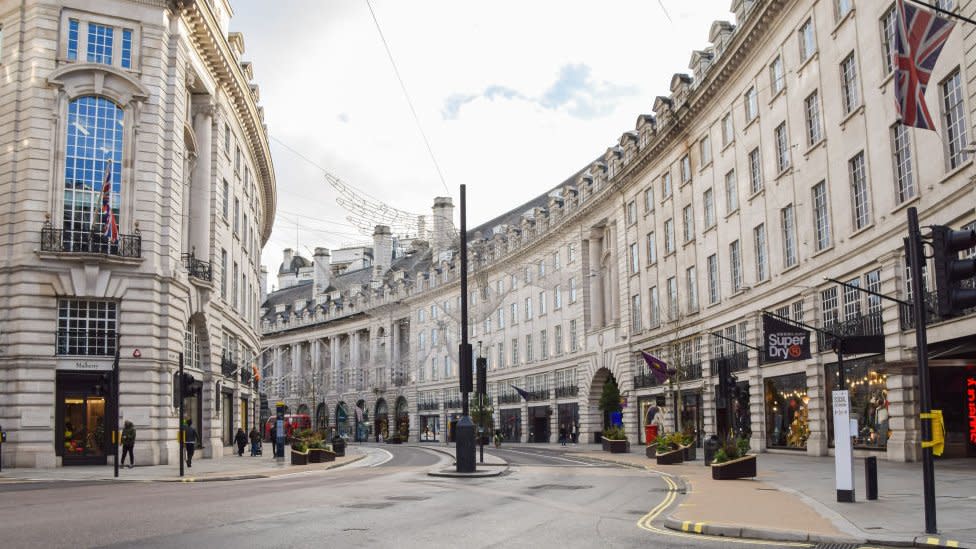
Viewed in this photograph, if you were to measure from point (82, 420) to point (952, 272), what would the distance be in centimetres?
3177

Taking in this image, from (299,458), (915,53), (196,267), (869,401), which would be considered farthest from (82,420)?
(915,53)

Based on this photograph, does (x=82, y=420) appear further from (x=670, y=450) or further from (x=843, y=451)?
(x=843, y=451)

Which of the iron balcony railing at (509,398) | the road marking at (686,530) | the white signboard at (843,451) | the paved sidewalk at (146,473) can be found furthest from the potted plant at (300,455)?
the iron balcony railing at (509,398)

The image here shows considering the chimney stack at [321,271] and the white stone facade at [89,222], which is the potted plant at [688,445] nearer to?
the white stone facade at [89,222]

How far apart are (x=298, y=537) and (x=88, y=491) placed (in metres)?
11.9

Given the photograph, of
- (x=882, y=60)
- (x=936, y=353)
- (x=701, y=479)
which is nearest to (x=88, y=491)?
(x=701, y=479)

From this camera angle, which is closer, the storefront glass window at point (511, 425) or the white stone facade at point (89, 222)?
the white stone facade at point (89, 222)

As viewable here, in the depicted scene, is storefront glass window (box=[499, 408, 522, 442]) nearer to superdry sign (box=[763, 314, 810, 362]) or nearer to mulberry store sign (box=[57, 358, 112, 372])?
mulberry store sign (box=[57, 358, 112, 372])

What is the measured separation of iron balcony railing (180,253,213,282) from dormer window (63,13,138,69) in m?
8.39

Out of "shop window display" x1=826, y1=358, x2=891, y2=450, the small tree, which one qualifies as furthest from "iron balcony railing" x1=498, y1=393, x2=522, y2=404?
"shop window display" x1=826, y1=358, x2=891, y2=450

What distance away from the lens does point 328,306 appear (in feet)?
407

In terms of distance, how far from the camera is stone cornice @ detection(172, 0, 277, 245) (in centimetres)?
3934

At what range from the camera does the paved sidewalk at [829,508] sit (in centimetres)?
1186

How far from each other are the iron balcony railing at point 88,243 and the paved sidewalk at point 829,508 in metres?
22.1
